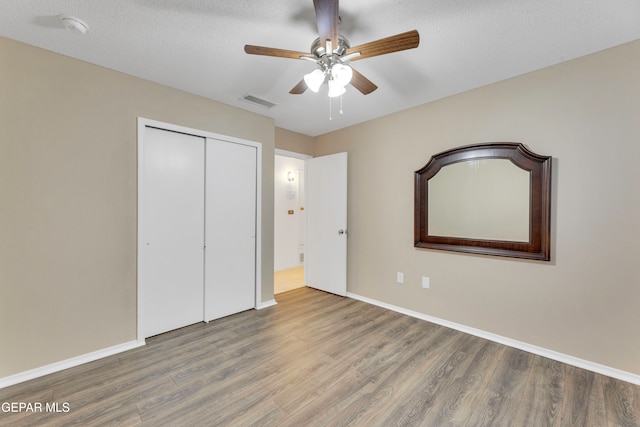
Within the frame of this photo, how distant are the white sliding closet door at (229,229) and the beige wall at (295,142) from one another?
711mm

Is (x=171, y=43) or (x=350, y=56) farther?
(x=171, y=43)

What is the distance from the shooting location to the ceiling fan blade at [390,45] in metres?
1.44

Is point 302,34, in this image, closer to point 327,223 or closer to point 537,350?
point 327,223

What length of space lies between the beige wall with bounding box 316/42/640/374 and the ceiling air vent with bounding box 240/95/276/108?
5.46 feet

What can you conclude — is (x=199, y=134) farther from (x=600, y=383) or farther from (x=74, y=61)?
(x=600, y=383)

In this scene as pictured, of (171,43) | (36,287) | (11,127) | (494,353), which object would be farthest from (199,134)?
(494,353)

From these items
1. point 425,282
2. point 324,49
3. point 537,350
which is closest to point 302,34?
point 324,49

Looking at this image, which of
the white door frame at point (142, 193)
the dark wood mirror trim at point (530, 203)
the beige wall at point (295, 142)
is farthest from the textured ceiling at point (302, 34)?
the beige wall at point (295, 142)

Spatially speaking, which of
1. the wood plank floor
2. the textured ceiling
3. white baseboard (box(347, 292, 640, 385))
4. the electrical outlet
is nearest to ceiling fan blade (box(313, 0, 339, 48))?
the textured ceiling

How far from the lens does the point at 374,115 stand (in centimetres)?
347

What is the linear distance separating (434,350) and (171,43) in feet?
10.9

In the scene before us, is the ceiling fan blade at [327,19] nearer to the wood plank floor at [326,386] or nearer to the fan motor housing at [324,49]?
the fan motor housing at [324,49]

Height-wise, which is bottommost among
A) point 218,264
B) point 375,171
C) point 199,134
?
point 218,264

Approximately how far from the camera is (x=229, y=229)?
10.4 feet
